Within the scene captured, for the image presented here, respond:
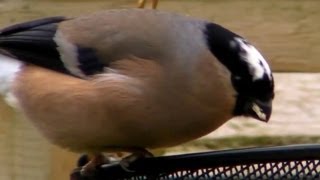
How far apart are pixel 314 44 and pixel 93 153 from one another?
486 millimetres

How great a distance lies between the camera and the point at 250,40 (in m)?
2.05

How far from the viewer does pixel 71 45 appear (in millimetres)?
2096

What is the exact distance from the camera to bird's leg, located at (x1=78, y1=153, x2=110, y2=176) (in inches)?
70.4

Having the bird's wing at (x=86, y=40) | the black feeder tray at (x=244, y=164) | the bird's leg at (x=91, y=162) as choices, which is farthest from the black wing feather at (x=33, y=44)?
the black feeder tray at (x=244, y=164)

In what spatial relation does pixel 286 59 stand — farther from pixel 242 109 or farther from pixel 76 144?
pixel 76 144

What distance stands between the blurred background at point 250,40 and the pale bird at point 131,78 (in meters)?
0.04

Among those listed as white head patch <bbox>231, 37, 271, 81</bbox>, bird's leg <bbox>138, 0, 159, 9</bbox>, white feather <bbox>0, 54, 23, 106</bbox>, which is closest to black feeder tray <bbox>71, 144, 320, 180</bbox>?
white head patch <bbox>231, 37, 271, 81</bbox>

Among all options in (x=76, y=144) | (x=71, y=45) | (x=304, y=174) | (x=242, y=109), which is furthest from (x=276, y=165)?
(x=71, y=45)

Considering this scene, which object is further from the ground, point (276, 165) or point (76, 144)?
point (276, 165)

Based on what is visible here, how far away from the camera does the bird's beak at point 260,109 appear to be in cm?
188

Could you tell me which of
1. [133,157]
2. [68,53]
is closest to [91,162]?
[133,157]

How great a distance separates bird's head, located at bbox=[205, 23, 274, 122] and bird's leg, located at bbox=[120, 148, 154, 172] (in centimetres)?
20

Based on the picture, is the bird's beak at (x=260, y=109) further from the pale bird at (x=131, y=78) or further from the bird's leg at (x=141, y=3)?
the bird's leg at (x=141, y=3)

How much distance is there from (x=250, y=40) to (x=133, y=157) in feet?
1.27
